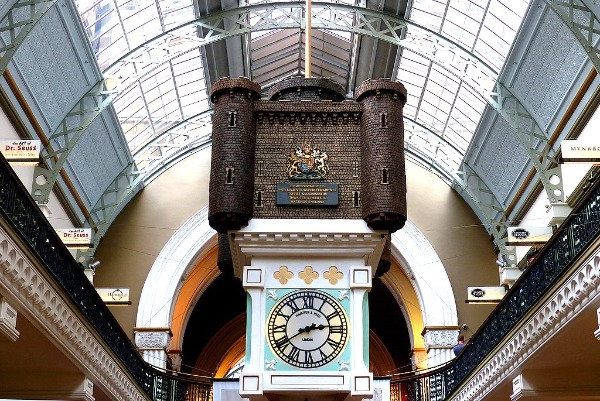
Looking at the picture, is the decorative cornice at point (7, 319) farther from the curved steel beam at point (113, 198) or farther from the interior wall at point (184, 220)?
the interior wall at point (184, 220)

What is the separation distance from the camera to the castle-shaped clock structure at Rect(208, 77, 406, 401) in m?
15.2

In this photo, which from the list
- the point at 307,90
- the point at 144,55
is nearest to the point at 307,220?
the point at 307,90

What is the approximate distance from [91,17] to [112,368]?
9499mm

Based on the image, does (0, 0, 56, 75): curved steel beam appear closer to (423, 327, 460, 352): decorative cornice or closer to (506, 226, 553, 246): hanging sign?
(506, 226, 553, 246): hanging sign

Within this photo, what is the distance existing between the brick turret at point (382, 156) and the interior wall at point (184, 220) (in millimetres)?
14239

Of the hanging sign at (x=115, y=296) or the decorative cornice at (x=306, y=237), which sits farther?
the hanging sign at (x=115, y=296)

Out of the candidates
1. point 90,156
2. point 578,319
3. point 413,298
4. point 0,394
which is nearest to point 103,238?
point 90,156

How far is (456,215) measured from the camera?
101ft

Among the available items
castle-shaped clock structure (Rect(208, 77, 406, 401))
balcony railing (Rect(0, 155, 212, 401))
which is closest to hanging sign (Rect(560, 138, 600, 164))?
castle-shaped clock structure (Rect(208, 77, 406, 401))

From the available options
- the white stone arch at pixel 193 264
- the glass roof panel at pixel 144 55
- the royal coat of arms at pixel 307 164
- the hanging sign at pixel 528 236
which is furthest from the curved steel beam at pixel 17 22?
the hanging sign at pixel 528 236

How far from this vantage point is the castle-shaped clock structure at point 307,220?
15.2 m

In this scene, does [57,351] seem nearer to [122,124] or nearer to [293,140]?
[293,140]

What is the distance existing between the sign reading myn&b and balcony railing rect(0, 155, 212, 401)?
370cm

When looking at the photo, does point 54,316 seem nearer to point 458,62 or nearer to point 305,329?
point 305,329
